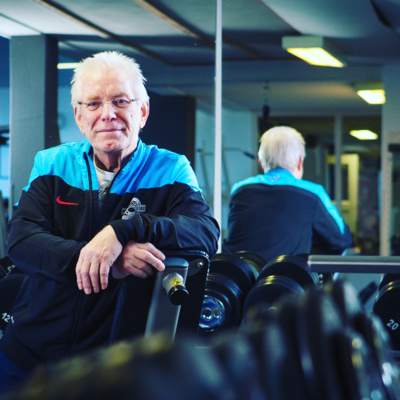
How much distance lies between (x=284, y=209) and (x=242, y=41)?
1861mm

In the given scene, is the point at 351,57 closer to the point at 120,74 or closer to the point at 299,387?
the point at 120,74

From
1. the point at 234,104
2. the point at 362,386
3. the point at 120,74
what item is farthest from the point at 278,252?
the point at 362,386

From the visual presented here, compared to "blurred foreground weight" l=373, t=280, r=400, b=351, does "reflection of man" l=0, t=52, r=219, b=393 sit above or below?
above

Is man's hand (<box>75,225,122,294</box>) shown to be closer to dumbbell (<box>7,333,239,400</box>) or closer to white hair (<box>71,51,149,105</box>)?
white hair (<box>71,51,149,105</box>)

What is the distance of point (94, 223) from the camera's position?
1.61 metres

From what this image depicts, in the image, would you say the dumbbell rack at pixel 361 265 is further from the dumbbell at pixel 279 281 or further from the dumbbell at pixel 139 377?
the dumbbell at pixel 139 377

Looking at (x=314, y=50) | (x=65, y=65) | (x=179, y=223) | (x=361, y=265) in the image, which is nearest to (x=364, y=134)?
(x=314, y=50)

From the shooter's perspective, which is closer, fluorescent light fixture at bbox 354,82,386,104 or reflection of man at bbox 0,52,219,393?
reflection of man at bbox 0,52,219,393

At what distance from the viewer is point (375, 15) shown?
5090 millimetres

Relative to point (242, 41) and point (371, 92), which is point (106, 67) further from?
point (371, 92)

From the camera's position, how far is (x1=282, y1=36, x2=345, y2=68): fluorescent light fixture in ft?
18.2

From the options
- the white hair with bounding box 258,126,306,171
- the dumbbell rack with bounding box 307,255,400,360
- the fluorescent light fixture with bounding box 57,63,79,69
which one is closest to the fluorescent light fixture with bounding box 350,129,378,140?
the white hair with bounding box 258,126,306,171

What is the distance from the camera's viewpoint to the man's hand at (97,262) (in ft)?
4.85

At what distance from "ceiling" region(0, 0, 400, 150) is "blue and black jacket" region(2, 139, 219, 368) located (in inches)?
92.7
